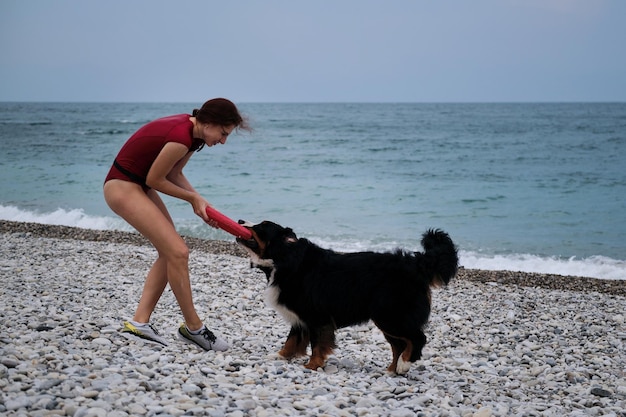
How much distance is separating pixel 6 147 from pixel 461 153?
82.9 feet

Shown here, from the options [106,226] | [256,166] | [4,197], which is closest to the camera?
[106,226]

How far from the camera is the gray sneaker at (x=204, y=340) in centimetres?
482

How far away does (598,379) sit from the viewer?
202 inches

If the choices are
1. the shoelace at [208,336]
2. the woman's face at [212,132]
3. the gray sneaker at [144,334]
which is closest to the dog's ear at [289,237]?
the woman's face at [212,132]

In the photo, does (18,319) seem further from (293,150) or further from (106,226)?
(293,150)

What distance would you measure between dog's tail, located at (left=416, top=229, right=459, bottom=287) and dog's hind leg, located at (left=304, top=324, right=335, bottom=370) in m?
0.91

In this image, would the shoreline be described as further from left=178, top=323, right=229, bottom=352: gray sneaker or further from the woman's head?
the woman's head

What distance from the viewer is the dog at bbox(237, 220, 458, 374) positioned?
460 cm

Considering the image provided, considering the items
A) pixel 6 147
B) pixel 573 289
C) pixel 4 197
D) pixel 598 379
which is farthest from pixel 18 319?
pixel 6 147

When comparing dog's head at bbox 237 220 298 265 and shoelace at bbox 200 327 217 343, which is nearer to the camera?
dog's head at bbox 237 220 298 265

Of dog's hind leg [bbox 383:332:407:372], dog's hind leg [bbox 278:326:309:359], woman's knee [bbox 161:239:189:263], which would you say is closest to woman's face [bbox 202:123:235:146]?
woman's knee [bbox 161:239:189:263]

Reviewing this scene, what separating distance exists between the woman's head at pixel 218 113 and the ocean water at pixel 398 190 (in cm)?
35

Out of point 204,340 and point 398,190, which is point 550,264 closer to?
point 204,340

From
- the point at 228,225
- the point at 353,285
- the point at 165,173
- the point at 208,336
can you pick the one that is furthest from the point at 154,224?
the point at 353,285
